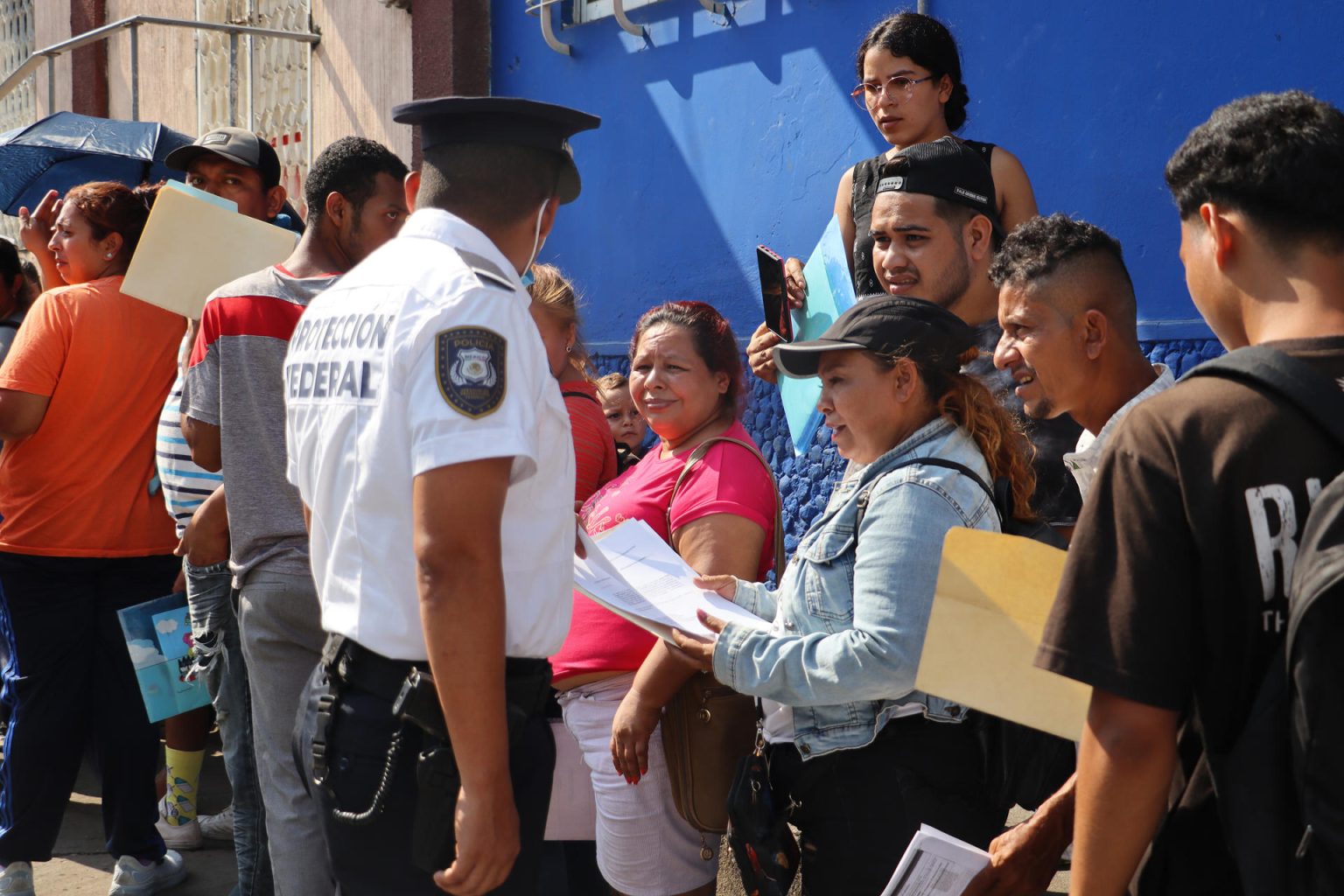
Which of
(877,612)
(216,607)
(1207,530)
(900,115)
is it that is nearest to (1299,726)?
(1207,530)

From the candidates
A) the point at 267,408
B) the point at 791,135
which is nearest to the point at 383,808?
the point at 267,408

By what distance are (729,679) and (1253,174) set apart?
4.22 feet

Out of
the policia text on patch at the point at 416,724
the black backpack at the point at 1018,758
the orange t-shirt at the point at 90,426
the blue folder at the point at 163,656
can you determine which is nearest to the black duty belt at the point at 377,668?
the policia text on patch at the point at 416,724

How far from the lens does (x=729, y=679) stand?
2420 millimetres

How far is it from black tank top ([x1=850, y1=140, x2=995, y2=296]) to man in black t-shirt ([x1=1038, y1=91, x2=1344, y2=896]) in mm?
1868

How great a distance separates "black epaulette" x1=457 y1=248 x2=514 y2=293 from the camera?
2006 mm

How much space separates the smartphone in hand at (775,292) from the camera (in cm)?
338

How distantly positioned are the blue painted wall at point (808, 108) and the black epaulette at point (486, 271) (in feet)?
9.03

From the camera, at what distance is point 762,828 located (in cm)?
252

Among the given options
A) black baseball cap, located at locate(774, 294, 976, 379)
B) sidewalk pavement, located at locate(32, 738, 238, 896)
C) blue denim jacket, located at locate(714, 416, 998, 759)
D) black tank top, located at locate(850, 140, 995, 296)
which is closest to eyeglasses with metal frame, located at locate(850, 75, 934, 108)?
black tank top, located at locate(850, 140, 995, 296)

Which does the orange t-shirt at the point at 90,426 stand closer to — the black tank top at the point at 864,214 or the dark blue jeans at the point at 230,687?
the dark blue jeans at the point at 230,687

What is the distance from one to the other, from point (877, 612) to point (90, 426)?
9.56 feet

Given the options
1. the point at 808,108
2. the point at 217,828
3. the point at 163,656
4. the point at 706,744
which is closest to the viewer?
the point at 706,744

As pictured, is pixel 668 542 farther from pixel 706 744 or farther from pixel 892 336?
pixel 892 336
